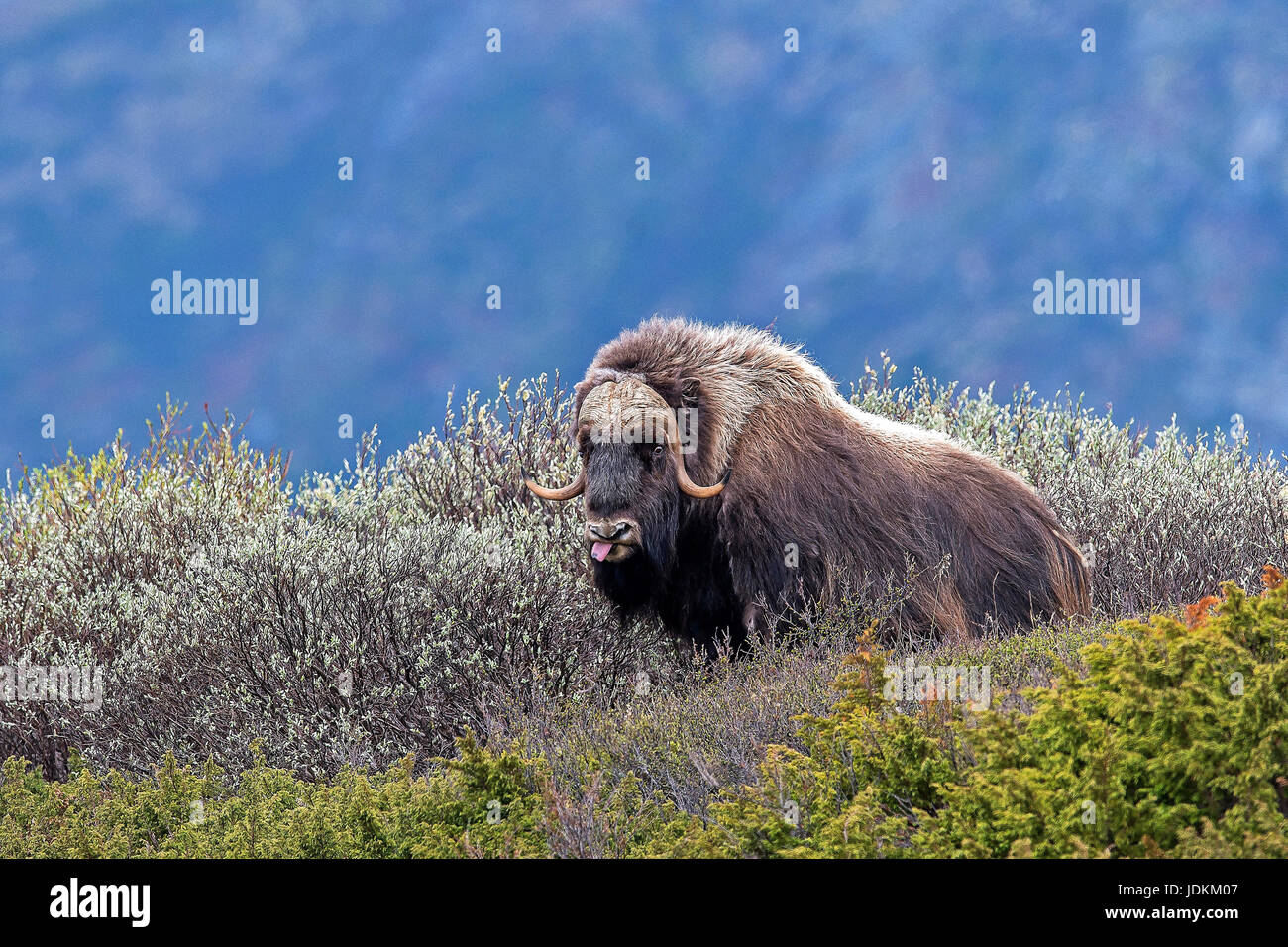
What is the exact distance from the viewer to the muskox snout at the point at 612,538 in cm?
730

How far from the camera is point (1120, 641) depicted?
4.09m

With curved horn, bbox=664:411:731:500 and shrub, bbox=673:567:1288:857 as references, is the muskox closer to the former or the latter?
curved horn, bbox=664:411:731:500

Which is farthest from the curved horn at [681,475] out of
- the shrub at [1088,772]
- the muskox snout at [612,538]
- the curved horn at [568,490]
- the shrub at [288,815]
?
the shrub at [1088,772]

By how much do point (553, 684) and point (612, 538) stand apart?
4.35 feet

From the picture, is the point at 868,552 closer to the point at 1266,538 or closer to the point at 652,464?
the point at 652,464

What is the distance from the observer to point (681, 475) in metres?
7.42

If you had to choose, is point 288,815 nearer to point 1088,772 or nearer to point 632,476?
point 632,476

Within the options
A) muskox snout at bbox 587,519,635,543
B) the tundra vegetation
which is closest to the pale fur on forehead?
muskox snout at bbox 587,519,635,543

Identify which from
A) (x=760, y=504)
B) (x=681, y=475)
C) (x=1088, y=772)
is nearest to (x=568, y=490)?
(x=681, y=475)

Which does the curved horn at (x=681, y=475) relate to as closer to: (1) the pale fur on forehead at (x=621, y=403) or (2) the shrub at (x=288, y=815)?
(1) the pale fur on forehead at (x=621, y=403)

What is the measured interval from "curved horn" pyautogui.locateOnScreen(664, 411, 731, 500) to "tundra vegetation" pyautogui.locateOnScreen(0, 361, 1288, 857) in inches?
35.5
